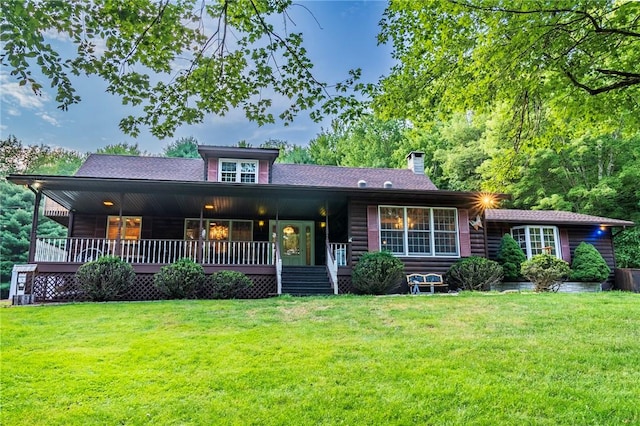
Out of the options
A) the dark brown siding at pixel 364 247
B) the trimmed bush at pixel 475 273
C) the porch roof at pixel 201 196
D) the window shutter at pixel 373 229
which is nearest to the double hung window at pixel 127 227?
the porch roof at pixel 201 196

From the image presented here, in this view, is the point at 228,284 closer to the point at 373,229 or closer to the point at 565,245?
the point at 373,229

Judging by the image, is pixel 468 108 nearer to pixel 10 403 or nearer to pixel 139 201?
pixel 10 403

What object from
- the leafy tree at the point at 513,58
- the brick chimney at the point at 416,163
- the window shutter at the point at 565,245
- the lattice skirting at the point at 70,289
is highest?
the brick chimney at the point at 416,163

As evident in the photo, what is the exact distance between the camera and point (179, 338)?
19.3ft

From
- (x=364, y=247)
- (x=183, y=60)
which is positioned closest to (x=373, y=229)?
(x=364, y=247)

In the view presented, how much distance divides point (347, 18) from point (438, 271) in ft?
28.4

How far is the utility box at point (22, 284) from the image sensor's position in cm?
1034

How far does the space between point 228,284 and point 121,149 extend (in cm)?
2521

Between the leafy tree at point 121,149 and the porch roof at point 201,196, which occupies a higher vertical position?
the leafy tree at point 121,149

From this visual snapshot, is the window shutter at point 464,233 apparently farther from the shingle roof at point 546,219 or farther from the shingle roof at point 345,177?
the shingle roof at point 345,177

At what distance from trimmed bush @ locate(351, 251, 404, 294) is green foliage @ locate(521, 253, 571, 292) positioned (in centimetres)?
454

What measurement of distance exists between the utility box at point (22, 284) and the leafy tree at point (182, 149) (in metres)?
23.2

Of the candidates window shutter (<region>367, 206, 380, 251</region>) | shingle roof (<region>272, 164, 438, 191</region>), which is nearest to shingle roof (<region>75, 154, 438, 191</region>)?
shingle roof (<region>272, 164, 438, 191</region>)

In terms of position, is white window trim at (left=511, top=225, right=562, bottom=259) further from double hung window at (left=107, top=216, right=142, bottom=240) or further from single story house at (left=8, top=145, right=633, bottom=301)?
double hung window at (left=107, top=216, right=142, bottom=240)
